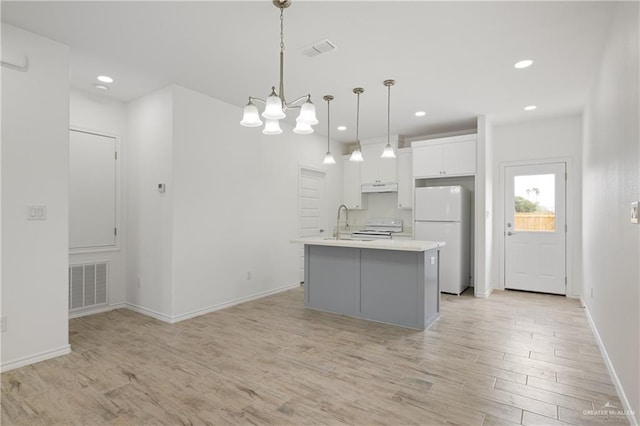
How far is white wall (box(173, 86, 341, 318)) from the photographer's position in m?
4.06

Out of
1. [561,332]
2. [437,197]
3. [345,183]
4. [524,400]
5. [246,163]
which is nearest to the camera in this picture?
[524,400]

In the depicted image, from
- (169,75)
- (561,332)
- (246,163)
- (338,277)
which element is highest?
(169,75)

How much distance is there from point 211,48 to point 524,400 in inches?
145

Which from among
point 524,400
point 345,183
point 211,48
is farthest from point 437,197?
point 211,48

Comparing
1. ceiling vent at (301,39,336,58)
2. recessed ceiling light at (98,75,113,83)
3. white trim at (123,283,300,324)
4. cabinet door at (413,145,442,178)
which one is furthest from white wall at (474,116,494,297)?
recessed ceiling light at (98,75,113,83)

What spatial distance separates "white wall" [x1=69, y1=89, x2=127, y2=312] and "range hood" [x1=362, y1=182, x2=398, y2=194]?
4089 millimetres

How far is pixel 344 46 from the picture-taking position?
303 cm

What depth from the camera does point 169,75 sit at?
3695mm

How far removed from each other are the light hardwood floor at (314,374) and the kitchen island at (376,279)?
0.21 meters

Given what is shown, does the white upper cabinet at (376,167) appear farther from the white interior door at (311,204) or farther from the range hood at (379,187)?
the white interior door at (311,204)

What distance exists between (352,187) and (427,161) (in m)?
1.64

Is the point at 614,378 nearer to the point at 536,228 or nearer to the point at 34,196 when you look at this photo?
the point at 536,228

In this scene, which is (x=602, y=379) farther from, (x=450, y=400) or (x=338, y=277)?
(x=338, y=277)

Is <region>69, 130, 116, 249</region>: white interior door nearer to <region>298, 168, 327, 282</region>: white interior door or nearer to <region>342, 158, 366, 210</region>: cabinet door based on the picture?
<region>298, 168, 327, 282</region>: white interior door
